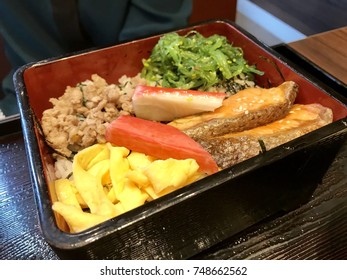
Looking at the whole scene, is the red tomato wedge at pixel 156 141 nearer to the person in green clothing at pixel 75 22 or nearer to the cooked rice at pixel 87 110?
the cooked rice at pixel 87 110

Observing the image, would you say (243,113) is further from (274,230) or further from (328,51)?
(328,51)

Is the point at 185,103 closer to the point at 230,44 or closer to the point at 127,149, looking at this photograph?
the point at 127,149

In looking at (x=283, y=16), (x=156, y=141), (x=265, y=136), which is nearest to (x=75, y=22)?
(x=156, y=141)

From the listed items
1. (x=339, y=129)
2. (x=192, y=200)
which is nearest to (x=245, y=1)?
(x=339, y=129)

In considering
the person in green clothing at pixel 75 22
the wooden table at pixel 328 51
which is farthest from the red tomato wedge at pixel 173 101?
the wooden table at pixel 328 51

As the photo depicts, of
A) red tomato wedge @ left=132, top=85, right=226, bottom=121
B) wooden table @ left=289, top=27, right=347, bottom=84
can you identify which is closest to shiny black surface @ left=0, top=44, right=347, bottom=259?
red tomato wedge @ left=132, top=85, right=226, bottom=121
